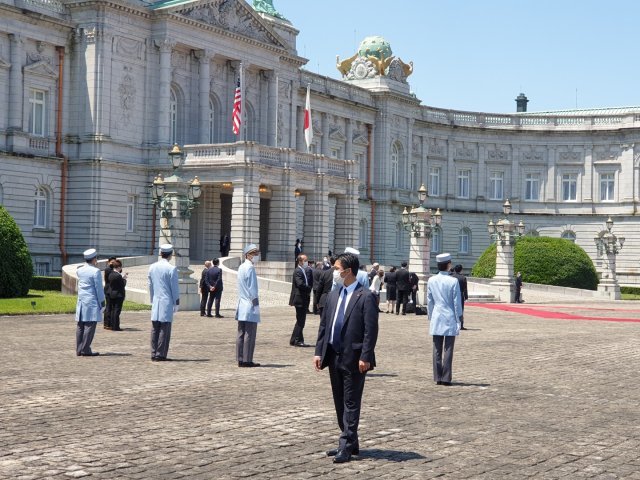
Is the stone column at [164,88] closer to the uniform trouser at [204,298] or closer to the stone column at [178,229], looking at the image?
the stone column at [178,229]

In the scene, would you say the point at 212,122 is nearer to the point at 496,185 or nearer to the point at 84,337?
the point at 496,185

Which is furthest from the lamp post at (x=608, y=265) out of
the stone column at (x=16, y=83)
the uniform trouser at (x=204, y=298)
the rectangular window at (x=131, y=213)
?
the uniform trouser at (x=204, y=298)

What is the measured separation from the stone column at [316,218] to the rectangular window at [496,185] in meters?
32.4

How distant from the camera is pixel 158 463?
1101 centimetres

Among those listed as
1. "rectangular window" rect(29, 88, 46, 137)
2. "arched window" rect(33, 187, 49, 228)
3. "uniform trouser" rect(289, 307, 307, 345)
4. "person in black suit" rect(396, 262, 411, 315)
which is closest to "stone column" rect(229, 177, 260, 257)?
"arched window" rect(33, 187, 49, 228)

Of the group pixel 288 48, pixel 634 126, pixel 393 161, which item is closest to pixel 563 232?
pixel 634 126

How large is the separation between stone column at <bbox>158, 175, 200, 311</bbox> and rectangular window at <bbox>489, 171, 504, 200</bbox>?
56.2m

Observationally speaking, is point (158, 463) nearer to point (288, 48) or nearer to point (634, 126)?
point (288, 48)

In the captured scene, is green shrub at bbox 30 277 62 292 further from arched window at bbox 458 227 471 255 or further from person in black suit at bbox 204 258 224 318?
arched window at bbox 458 227 471 255

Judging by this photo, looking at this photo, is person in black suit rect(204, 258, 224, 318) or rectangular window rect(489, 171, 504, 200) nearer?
person in black suit rect(204, 258, 224, 318)

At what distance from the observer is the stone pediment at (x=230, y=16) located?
187ft

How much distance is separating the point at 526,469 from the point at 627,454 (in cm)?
160

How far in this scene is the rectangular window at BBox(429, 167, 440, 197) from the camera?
285 feet

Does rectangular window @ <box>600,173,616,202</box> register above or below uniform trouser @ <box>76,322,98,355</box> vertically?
above
